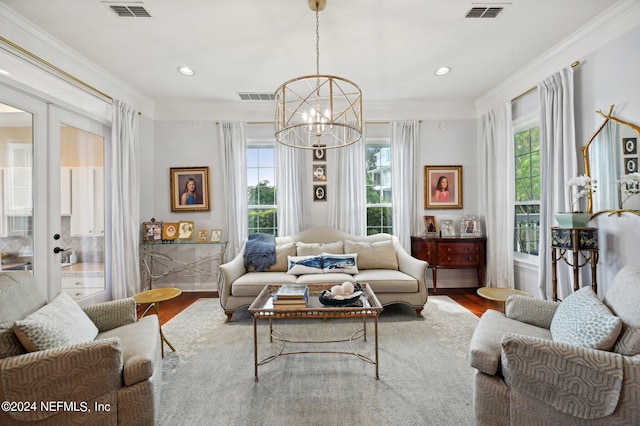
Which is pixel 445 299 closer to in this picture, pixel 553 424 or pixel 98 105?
pixel 553 424

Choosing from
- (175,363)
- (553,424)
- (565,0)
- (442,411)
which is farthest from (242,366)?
(565,0)

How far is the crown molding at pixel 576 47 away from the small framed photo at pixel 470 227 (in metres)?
1.68

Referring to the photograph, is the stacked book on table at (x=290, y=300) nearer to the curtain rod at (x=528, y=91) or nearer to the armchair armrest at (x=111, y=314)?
the armchair armrest at (x=111, y=314)

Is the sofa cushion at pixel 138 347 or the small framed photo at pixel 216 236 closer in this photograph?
the sofa cushion at pixel 138 347

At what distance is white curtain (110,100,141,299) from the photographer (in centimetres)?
361

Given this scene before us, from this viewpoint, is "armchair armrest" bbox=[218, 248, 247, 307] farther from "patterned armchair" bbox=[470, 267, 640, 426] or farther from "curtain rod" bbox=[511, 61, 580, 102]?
"curtain rod" bbox=[511, 61, 580, 102]

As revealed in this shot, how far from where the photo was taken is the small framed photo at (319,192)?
4520 millimetres

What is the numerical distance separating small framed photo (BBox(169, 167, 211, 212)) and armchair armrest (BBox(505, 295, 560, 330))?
4012 mm

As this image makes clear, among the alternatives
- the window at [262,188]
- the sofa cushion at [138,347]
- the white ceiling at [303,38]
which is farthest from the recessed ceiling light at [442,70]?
the sofa cushion at [138,347]

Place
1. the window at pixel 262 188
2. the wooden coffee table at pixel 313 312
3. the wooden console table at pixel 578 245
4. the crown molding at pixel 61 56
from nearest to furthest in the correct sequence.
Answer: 1. the wooden coffee table at pixel 313 312
2. the crown molding at pixel 61 56
3. the wooden console table at pixel 578 245
4. the window at pixel 262 188

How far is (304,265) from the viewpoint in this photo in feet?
11.9

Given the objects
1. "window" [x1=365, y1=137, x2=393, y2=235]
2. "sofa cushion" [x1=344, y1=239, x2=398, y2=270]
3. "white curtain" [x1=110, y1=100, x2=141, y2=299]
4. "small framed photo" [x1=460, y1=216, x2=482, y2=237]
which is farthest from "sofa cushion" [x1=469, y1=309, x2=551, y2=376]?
"white curtain" [x1=110, y1=100, x2=141, y2=299]

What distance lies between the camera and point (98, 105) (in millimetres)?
3451

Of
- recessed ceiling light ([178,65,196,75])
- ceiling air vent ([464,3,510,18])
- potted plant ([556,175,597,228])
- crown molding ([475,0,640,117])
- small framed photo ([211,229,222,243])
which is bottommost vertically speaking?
small framed photo ([211,229,222,243])
